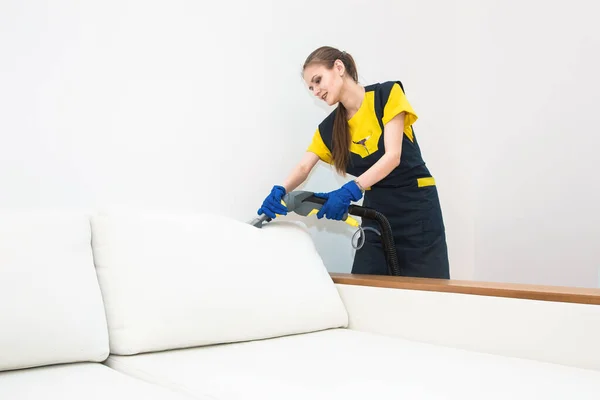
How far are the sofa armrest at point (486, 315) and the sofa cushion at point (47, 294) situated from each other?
2.68 feet

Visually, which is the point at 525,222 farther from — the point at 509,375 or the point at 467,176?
the point at 509,375

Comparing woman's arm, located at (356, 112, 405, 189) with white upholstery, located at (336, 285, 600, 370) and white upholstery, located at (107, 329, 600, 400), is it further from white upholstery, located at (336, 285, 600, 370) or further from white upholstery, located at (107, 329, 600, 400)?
white upholstery, located at (107, 329, 600, 400)

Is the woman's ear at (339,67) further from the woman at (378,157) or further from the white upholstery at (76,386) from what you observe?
the white upholstery at (76,386)

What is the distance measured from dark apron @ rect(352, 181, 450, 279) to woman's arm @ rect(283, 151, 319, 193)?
0.29 metres

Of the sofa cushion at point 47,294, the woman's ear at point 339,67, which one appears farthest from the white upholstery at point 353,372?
the woman's ear at point 339,67

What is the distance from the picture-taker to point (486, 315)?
1.59 metres

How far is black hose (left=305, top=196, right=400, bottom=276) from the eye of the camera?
222cm

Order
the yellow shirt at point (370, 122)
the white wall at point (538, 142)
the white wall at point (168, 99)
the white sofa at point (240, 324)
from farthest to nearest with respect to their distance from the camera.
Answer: the white wall at point (538, 142) < the yellow shirt at point (370, 122) < the white wall at point (168, 99) < the white sofa at point (240, 324)

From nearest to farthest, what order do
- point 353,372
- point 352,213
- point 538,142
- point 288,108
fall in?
point 353,372 < point 352,213 < point 288,108 < point 538,142

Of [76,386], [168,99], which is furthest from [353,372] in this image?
[168,99]

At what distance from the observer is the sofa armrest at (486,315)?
4.70ft

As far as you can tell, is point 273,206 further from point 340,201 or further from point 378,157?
point 378,157

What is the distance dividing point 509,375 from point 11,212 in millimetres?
1177

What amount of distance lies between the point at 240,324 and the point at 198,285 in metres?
0.16
